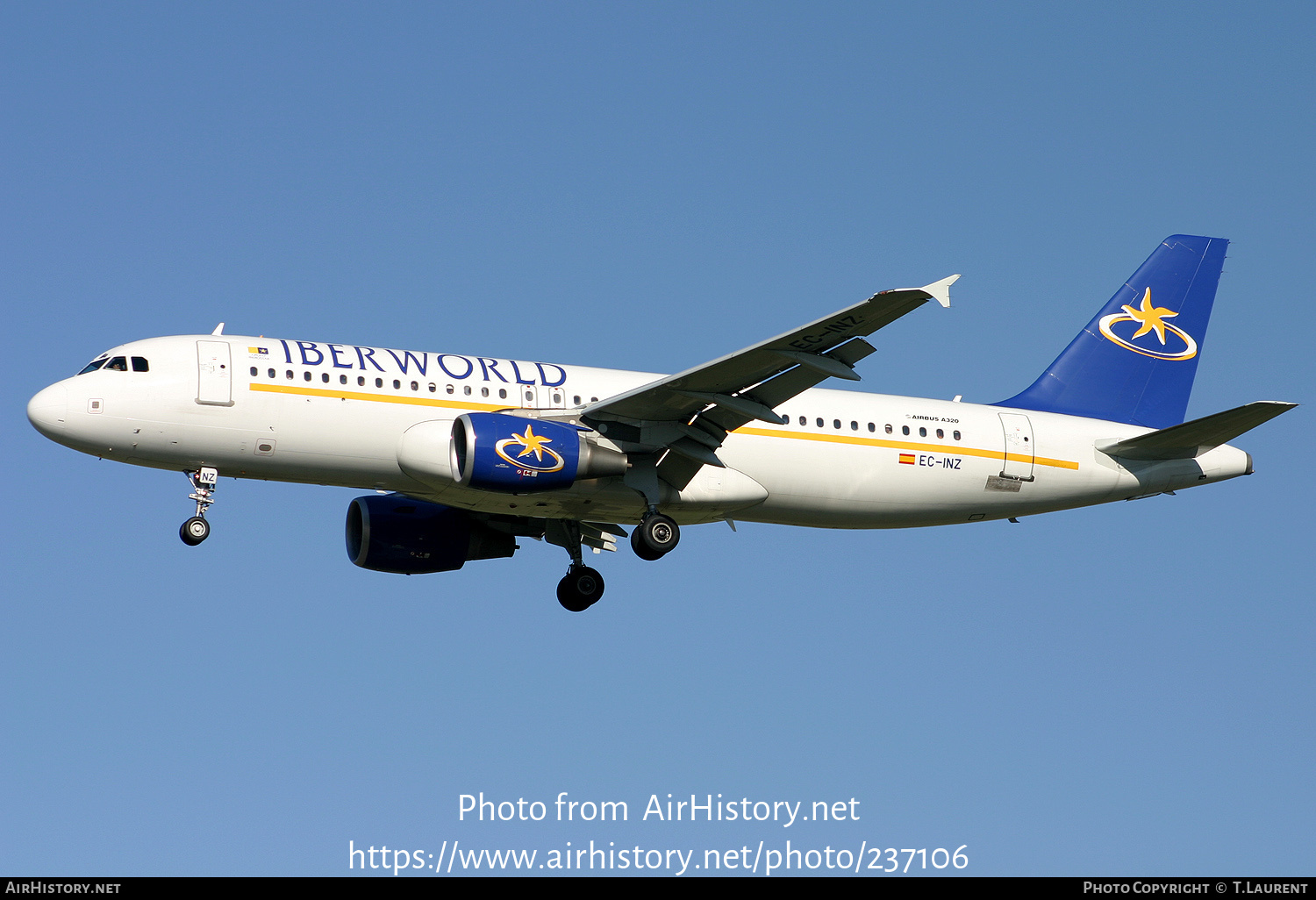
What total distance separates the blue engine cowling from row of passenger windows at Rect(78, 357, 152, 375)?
6.44 metres

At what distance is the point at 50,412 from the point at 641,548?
11.2 meters

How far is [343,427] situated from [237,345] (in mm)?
2672

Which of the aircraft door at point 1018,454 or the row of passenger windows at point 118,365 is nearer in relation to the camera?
the row of passenger windows at point 118,365

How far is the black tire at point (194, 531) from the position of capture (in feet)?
93.3

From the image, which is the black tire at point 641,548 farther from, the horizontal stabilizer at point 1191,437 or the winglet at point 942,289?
the horizontal stabilizer at point 1191,437

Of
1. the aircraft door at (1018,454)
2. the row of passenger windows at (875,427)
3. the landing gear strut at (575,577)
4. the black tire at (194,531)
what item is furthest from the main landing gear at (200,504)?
the aircraft door at (1018,454)

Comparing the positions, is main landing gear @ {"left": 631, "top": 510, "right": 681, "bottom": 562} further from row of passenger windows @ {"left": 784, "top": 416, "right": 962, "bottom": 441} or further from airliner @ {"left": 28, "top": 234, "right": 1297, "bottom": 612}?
row of passenger windows @ {"left": 784, "top": 416, "right": 962, "bottom": 441}

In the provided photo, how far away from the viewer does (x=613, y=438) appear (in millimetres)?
29172

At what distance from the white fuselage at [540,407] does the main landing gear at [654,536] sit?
1.48 ft

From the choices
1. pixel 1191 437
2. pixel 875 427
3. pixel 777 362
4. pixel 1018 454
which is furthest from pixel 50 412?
pixel 1191 437

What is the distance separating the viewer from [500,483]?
2759 cm

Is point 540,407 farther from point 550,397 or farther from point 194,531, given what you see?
point 194,531

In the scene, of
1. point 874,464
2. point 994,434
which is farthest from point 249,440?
point 994,434

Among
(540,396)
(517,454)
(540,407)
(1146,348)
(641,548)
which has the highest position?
(1146,348)
